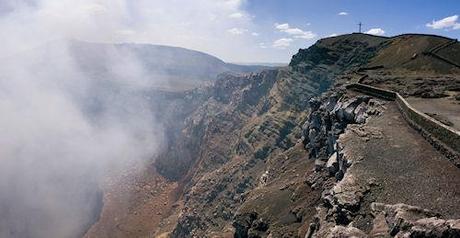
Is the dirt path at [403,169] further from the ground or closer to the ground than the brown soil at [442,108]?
closer to the ground

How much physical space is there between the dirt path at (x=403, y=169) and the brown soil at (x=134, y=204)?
220ft

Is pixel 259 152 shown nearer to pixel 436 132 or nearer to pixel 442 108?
pixel 442 108

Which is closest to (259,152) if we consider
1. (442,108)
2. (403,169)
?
(442,108)

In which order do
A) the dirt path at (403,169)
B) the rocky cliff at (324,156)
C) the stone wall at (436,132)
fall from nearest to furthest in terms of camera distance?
the dirt path at (403,169)
the rocky cliff at (324,156)
the stone wall at (436,132)

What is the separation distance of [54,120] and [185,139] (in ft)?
151

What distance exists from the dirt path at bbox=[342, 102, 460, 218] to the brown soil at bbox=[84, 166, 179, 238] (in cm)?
6703

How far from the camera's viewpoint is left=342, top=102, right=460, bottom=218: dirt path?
22516 mm

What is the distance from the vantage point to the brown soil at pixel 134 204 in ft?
310

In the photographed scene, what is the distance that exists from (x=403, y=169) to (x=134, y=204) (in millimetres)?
88583

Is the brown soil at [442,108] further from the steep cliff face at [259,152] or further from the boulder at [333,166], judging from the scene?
the steep cliff face at [259,152]

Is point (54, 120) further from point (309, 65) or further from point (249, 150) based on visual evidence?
point (309, 65)

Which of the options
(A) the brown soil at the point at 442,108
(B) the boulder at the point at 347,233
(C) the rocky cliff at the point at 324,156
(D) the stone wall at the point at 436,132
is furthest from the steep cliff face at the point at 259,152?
(B) the boulder at the point at 347,233

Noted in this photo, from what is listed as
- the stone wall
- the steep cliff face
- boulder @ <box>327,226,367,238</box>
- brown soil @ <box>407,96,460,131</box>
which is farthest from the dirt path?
the steep cliff face

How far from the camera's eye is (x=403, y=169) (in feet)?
85.4
